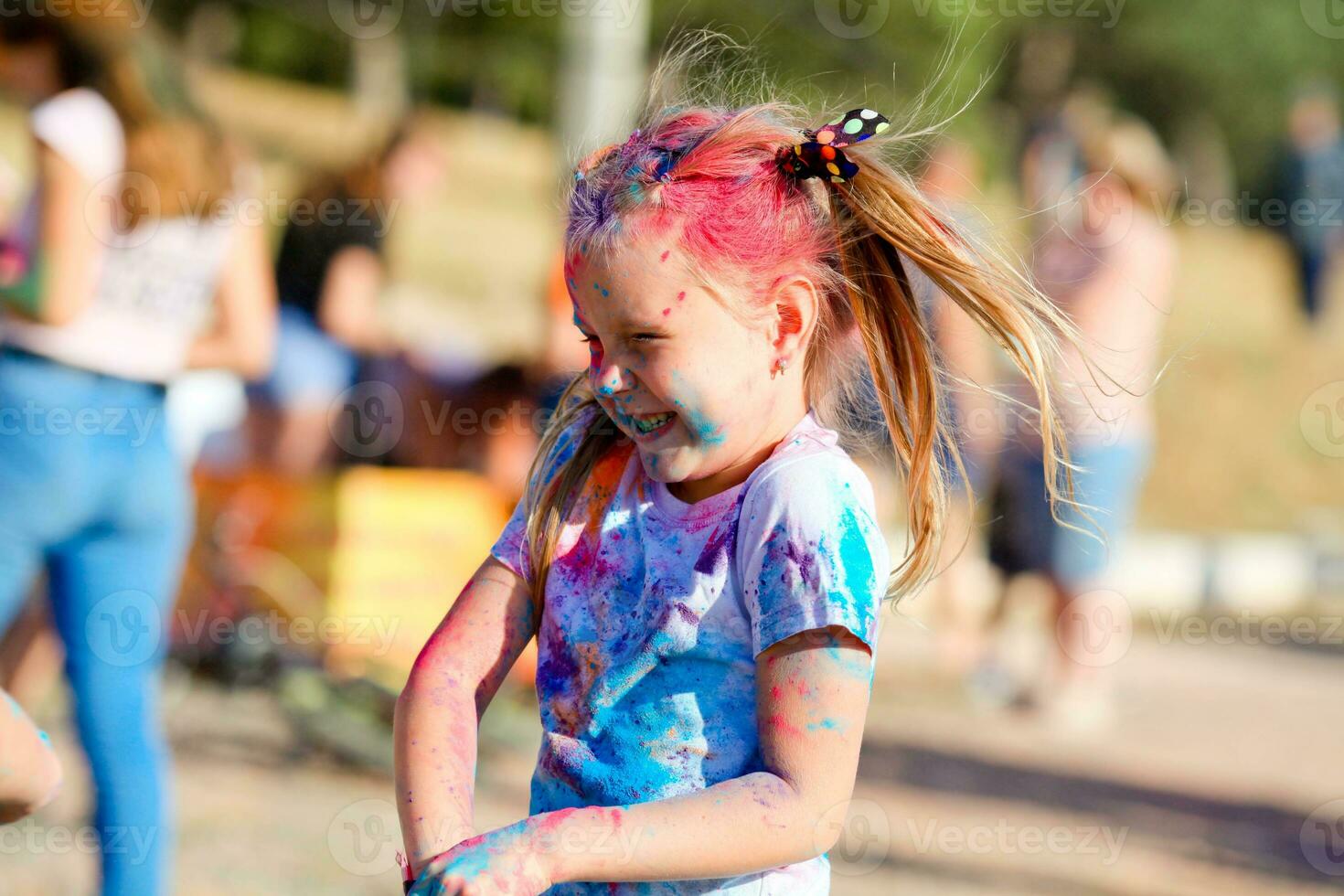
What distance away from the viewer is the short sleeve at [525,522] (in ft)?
5.20

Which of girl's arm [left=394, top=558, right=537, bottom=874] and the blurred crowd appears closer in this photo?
girl's arm [left=394, top=558, right=537, bottom=874]

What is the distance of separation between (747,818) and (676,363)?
1.45ft

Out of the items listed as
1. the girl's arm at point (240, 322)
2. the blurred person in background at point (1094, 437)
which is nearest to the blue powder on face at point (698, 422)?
the girl's arm at point (240, 322)

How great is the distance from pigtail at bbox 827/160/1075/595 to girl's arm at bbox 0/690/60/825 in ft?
3.52

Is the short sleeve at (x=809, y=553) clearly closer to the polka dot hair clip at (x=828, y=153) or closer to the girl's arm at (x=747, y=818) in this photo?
the girl's arm at (x=747, y=818)

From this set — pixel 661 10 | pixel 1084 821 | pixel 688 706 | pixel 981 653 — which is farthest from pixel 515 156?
pixel 688 706

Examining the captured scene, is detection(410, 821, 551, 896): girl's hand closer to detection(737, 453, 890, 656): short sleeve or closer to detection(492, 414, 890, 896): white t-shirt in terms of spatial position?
detection(492, 414, 890, 896): white t-shirt

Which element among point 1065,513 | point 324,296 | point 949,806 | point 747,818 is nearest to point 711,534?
point 747,818

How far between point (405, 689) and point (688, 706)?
310 mm

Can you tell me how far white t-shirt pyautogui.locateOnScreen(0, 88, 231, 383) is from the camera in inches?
113

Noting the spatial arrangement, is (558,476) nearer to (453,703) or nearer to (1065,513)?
(453,703)

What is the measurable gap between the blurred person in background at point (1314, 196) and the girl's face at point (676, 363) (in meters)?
13.9

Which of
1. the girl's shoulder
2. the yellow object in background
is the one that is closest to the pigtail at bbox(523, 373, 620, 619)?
the girl's shoulder

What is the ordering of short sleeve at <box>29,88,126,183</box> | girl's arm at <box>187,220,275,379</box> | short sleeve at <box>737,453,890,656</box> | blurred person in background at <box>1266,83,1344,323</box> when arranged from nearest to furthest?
short sleeve at <box>737,453,890,656</box>
short sleeve at <box>29,88,126,183</box>
girl's arm at <box>187,220,275,379</box>
blurred person in background at <box>1266,83,1344,323</box>
